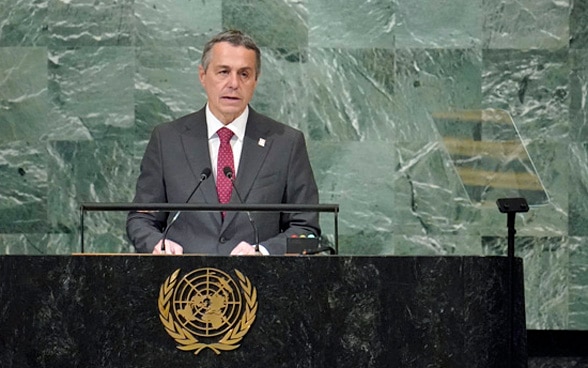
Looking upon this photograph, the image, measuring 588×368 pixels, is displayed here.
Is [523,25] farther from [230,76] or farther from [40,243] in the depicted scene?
[40,243]

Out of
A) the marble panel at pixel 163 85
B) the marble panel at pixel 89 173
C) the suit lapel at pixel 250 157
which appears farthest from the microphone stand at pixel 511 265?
the marble panel at pixel 89 173

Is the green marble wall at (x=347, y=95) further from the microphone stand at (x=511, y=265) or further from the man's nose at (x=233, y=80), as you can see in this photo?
the microphone stand at (x=511, y=265)

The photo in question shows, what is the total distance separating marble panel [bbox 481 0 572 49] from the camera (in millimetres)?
7047

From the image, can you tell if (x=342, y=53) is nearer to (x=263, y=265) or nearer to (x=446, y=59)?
(x=446, y=59)

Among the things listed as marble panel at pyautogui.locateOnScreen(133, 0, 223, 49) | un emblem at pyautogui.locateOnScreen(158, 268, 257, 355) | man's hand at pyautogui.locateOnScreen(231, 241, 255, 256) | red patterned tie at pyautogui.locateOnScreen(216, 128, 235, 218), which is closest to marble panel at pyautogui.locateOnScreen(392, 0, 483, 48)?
marble panel at pyautogui.locateOnScreen(133, 0, 223, 49)

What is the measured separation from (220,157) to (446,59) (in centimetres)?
229

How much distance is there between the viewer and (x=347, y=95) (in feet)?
23.2

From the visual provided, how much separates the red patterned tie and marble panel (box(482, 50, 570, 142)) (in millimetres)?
2319

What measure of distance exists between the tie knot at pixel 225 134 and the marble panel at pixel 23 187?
2165 millimetres

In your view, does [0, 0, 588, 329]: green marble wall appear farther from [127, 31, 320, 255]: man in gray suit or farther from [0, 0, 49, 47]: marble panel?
Result: [127, 31, 320, 255]: man in gray suit

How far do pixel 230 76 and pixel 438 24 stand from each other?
2.27m

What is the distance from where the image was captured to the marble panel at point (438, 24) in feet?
23.1

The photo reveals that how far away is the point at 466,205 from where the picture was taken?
7.07m

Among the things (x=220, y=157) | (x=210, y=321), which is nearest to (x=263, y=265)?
(x=210, y=321)
